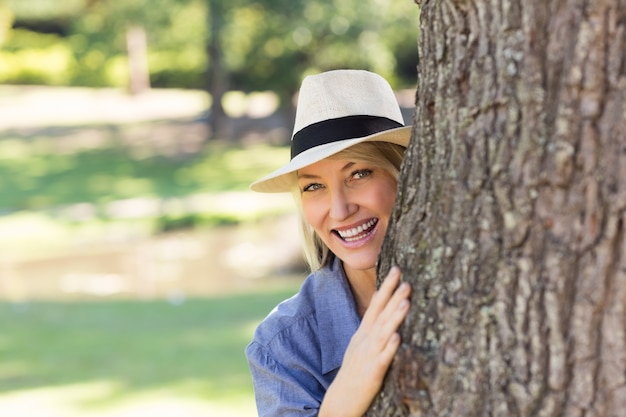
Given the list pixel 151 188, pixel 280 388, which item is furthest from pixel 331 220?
pixel 151 188

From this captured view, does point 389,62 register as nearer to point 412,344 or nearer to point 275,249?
point 275,249

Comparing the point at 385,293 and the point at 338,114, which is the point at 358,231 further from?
the point at 385,293

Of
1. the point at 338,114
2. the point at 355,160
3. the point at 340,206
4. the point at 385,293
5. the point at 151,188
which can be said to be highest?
the point at 338,114

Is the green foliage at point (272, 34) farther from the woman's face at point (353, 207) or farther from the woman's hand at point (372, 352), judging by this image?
the woman's hand at point (372, 352)

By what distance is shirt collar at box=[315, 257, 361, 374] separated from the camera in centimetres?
244

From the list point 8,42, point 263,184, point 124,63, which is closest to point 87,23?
point 124,63

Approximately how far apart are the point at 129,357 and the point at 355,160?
20.5 ft

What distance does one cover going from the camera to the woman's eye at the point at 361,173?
2492 millimetres

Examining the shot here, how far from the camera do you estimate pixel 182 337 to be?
909cm

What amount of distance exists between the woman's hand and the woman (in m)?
0.21

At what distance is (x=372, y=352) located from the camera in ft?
6.59

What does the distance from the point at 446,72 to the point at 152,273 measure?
12890mm

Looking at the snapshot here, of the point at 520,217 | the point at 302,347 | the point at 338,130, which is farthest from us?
the point at 338,130

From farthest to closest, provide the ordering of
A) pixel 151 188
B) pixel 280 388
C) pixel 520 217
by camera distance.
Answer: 1. pixel 151 188
2. pixel 280 388
3. pixel 520 217
